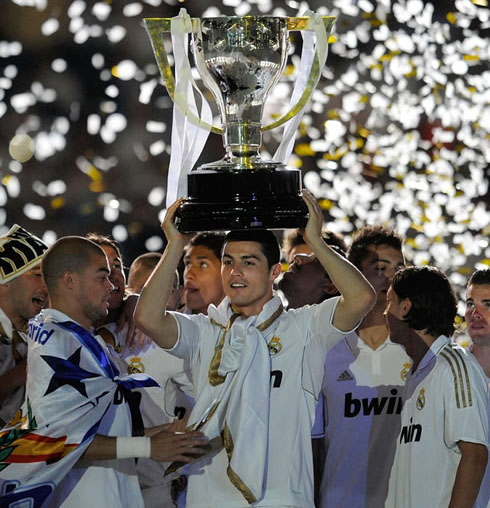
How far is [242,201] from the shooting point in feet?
12.5

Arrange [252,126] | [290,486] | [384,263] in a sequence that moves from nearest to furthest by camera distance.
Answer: [290,486] → [252,126] → [384,263]

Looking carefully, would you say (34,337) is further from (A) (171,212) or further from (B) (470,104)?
(B) (470,104)

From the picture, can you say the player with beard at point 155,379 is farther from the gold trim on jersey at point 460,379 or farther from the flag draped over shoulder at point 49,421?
the gold trim on jersey at point 460,379

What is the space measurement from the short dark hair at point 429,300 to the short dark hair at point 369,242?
0.70 metres

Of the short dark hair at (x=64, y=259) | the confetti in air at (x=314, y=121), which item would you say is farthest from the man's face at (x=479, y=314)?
the confetti in air at (x=314, y=121)

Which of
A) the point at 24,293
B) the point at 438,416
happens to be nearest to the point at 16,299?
the point at 24,293

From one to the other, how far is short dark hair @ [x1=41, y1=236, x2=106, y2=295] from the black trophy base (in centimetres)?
38

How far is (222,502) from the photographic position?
372cm

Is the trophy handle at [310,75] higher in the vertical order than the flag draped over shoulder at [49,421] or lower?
higher

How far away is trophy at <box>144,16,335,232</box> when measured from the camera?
3822 millimetres

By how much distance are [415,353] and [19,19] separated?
→ 3.99 meters

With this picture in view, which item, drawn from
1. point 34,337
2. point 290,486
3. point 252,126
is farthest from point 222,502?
point 252,126

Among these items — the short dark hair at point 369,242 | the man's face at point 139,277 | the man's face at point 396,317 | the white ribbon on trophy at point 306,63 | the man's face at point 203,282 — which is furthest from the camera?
the man's face at point 139,277

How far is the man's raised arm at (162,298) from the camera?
384 cm
